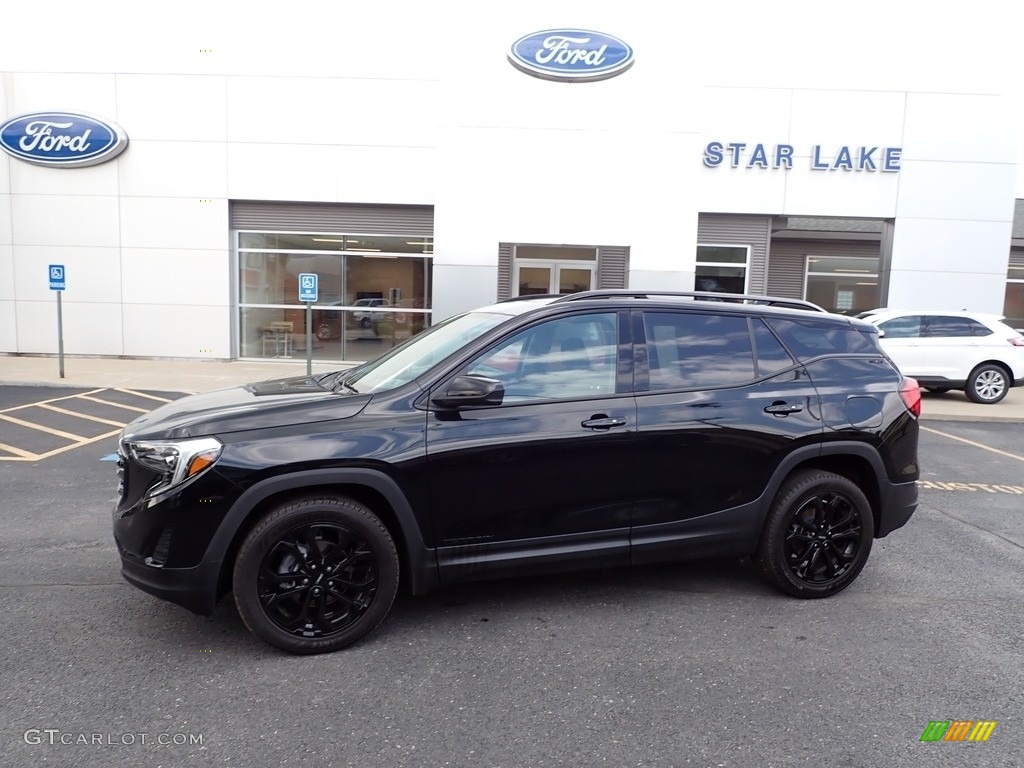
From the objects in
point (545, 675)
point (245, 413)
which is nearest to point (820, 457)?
point (545, 675)

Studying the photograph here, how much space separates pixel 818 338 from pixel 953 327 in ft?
33.6

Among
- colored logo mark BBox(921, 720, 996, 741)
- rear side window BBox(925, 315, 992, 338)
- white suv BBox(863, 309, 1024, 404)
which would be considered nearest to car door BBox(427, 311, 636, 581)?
colored logo mark BBox(921, 720, 996, 741)

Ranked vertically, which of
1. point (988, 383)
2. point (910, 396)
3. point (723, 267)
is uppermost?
point (723, 267)

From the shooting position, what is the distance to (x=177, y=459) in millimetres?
3303

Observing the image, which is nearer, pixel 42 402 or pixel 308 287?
pixel 42 402

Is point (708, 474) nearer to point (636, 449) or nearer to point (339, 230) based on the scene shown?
point (636, 449)

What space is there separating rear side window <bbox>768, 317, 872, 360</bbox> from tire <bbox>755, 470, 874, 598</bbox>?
73 centimetres

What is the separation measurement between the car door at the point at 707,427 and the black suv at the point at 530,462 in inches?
0.4

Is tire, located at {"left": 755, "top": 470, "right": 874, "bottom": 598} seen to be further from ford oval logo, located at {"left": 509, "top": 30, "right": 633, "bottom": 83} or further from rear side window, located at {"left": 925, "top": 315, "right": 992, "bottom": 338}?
ford oval logo, located at {"left": 509, "top": 30, "right": 633, "bottom": 83}

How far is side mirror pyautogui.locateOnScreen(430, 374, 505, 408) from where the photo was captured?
11.5 feet

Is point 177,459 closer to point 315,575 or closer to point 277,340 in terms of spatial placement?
point 315,575

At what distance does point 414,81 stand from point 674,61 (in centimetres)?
532

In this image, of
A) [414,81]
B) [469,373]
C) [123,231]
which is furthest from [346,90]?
[469,373]

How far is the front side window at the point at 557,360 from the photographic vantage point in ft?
12.4
